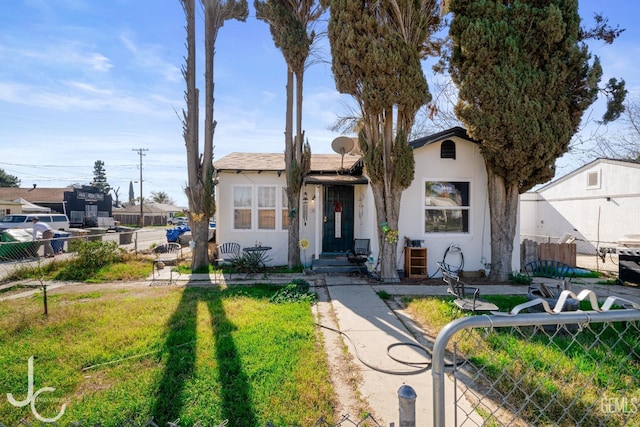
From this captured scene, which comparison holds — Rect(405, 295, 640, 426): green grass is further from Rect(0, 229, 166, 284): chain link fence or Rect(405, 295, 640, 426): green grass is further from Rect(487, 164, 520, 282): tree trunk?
Rect(0, 229, 166, 284): chain link fence

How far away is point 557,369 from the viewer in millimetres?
3828

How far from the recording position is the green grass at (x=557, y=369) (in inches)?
119

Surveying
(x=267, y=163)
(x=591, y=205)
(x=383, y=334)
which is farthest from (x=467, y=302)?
(x=591, y=205)

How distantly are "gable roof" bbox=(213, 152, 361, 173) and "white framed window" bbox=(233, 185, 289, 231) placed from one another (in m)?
0.73

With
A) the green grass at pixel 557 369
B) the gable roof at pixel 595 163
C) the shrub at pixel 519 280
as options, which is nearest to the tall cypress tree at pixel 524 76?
the shrub at pixel 519 280

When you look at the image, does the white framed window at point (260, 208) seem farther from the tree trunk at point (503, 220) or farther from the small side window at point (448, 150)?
the tree trunk at point (503, 220)

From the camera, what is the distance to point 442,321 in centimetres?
538

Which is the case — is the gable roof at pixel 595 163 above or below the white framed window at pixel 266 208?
above

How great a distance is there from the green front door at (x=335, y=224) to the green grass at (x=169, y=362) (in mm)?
4876

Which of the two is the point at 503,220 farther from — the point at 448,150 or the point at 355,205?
the point at 355,205

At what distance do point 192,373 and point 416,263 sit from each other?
23.2ft

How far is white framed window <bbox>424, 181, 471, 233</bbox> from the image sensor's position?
31.7 feet

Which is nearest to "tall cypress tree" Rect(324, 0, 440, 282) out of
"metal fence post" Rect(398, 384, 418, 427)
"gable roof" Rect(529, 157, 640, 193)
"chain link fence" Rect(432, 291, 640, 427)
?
"chain link fence" Rect(432, 291, 640, 427)

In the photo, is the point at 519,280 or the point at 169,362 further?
the point at 519,280
